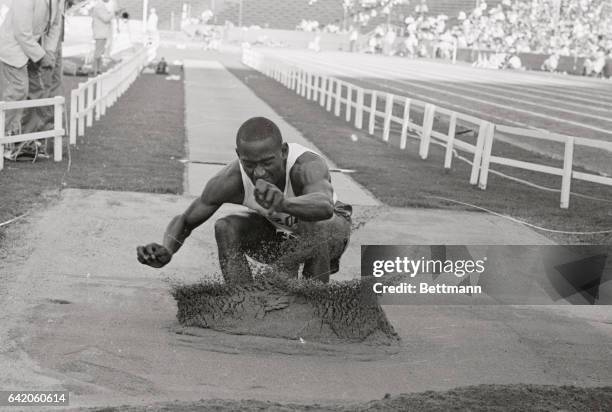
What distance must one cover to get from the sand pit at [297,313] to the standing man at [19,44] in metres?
7.34

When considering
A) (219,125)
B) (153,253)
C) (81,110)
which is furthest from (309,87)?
(153,253)

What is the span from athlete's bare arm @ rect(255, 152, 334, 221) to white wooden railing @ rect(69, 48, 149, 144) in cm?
986

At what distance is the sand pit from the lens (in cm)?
606

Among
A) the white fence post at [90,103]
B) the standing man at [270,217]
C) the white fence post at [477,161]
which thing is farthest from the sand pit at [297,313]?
the white fence post at [90,103]

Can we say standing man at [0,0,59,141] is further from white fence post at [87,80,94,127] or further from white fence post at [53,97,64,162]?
white fence post at [87,80,94,127]

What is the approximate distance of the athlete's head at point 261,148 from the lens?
5543 mm

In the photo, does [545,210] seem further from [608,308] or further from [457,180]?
[608,308]

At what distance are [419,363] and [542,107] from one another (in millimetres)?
26397

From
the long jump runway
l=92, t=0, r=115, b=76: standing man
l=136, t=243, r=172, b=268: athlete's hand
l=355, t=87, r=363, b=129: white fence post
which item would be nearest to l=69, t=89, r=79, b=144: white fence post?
the long jump runway

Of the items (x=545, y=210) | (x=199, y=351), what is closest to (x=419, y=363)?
(x=199, y=351)

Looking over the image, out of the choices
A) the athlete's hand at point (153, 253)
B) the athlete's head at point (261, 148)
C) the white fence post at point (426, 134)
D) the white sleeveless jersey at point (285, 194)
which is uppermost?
the athlete's head at point (261, 148)

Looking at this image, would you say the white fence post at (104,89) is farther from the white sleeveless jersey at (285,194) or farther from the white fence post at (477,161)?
the white sleeveless jersey at (285,194)

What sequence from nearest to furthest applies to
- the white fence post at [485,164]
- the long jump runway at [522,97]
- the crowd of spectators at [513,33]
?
the white fence post at [485,164] → the long jump runway at [522,97] → the crowd of spectators at [513,33]

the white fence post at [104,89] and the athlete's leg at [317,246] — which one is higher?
the athlete's leg at [317,246]
